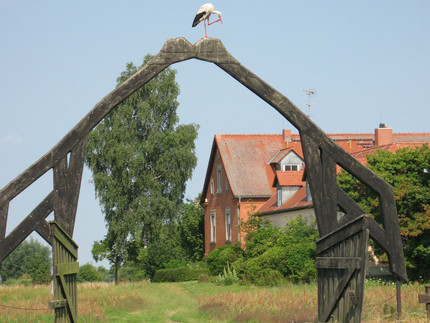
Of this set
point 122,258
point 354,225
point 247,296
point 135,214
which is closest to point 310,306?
point 247,296

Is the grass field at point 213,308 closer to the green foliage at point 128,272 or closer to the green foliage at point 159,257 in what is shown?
the green foliage at point 159,257

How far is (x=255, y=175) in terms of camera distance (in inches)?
1674

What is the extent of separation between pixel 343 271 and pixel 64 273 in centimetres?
443

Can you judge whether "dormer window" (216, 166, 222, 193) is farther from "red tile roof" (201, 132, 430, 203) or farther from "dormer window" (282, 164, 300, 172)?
"dormer window" (282, 164, 300, 172)

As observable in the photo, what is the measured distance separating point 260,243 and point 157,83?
54.4ft

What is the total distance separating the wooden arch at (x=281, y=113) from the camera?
11828mm

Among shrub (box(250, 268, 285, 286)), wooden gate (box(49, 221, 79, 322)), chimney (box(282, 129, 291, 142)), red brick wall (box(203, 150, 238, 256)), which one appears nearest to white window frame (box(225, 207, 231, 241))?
red brick wall (box(203, 150, 238, 256))

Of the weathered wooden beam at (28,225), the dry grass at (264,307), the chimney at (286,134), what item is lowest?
the dry grass at (264,307)

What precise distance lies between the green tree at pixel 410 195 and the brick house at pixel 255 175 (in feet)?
31.8

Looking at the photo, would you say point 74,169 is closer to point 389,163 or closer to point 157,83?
point 389,163

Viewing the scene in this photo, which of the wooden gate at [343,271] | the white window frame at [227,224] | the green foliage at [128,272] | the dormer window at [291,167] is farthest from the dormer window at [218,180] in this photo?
the wooden gate at [343,271]

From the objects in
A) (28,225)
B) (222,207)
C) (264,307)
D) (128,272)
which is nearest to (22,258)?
(128,272)

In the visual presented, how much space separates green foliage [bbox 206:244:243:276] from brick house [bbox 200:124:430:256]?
356cm

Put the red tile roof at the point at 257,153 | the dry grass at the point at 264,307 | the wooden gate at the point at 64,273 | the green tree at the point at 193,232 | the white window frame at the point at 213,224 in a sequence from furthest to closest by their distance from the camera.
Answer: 1. the green tree at the point at 193,232
2. the white window frame at the point at 213,224
3. the red tile roof at the point at 257,153
4. the dry grass at the point at 264,307
5. the wooden gate at the point at 64,273
